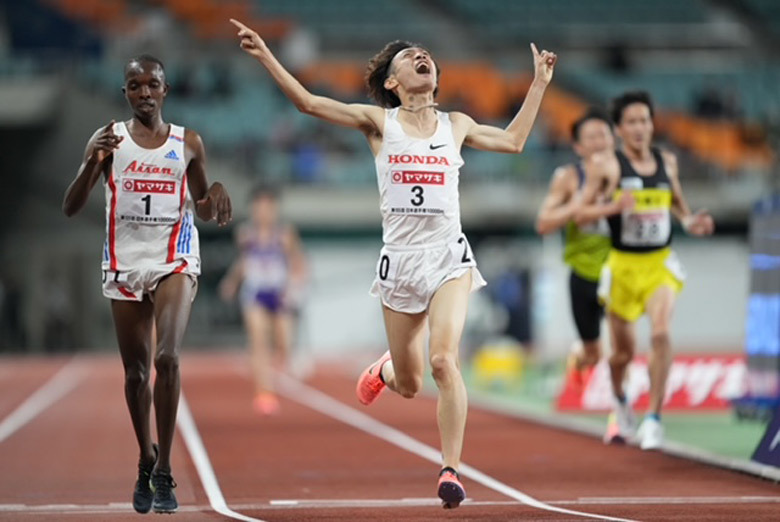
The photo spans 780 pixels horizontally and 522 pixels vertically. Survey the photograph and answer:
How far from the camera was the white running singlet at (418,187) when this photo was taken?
24.3 ft

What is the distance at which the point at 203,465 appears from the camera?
1039 cm

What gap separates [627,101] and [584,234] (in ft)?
4.45

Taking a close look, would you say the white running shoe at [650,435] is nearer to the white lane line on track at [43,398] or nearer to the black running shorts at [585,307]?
the black running shorts at [585,307]

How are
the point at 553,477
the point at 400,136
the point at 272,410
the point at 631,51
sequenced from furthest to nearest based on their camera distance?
the point at 631,51, the point at 272,410, the point at 553,477, the point at 400,136

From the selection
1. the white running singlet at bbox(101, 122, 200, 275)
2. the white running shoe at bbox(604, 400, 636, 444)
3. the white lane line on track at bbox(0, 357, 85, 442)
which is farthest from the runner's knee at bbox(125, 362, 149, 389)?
the white lane line on track at bbox(0, 357, 85, 442)

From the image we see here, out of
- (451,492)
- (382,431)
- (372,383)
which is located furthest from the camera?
(382,431)

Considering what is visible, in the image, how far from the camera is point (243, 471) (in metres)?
9.95

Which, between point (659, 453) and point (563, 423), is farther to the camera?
point (563, 423)

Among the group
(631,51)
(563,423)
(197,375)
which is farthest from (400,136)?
(631,51)

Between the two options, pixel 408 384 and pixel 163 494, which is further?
pixel 408 384

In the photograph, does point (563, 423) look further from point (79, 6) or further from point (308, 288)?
point (79, 6)

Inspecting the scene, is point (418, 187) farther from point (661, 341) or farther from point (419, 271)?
point (661, 341)

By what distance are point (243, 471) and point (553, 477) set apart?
197 centimetres

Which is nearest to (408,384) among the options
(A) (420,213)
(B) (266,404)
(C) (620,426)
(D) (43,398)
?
(A) (420,213)
